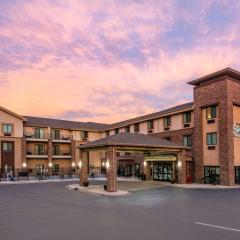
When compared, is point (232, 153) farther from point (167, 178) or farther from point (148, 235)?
point (148, 235)

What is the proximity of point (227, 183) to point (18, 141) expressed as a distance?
35.1 metres

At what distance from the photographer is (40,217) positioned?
16.9 m

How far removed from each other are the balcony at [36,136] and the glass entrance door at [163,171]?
23987 mm

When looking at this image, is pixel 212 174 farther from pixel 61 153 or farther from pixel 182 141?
pixel 61 153

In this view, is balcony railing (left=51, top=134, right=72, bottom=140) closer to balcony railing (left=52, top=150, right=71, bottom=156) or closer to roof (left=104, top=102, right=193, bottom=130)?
balcony railing (left=52, top=150, right=71, bottom=156)

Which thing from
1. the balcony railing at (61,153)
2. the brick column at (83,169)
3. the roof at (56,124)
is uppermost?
the roof at (56,124)

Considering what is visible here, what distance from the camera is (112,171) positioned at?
3095 centimetres

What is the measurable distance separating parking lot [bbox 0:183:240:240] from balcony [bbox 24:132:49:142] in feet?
117

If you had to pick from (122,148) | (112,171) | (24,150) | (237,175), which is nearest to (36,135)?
(24,150)

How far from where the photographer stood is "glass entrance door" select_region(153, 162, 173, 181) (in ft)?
134

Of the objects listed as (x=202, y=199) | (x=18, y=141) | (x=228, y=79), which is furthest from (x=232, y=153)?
(x=18, y=141)

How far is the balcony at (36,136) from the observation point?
57.7 m

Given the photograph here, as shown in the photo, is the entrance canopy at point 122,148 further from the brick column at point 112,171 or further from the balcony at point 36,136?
the balcony at point 36,136

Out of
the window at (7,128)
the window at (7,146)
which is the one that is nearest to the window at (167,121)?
the window at (7,128)
